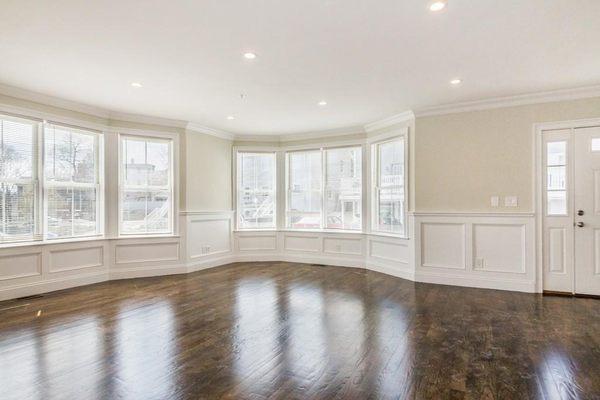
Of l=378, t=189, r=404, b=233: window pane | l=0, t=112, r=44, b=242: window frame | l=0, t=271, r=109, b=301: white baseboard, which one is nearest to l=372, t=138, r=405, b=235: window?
l=378, t=189, r=404, b=233: window pane

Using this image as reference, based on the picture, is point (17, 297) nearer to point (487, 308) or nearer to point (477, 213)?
point (487, 308)

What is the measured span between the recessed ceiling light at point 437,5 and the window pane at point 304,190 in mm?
4482

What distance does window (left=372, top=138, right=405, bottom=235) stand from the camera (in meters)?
5.77

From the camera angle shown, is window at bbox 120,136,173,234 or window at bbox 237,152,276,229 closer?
window at bbox 120,136,173,234

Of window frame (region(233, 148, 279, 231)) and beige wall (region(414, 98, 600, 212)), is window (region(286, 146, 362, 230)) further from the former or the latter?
beige wall (region(414, 98, 600, 212))

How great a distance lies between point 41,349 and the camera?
9.39 feet

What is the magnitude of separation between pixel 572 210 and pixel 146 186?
20.7 ft

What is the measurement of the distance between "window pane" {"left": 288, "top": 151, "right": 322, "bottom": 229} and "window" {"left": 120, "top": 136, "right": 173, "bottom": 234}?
7.92 ft

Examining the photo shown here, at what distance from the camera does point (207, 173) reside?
655 cm

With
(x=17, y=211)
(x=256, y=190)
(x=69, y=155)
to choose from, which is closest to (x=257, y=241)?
(x=256, y=190)

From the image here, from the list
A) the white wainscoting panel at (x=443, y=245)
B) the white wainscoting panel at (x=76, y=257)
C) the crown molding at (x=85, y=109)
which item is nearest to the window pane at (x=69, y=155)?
the crown molding at (x=85, y=109)

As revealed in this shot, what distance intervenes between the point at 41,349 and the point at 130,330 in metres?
0.68

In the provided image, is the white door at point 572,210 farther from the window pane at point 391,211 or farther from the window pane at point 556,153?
the window pane at point 391,211

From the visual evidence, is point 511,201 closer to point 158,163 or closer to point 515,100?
point 515,100
